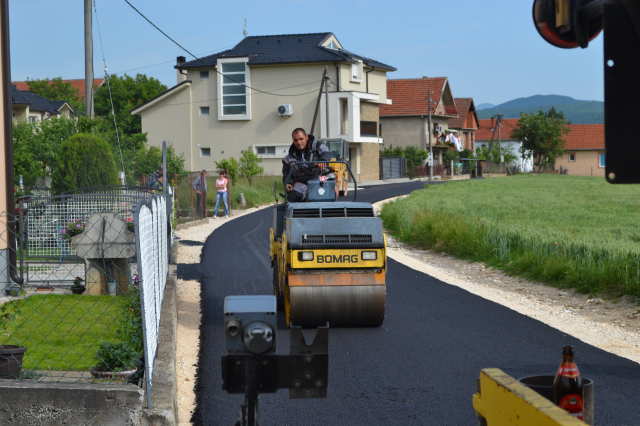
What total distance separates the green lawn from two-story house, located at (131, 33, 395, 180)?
41.0 metres

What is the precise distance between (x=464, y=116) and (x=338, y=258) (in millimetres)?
81422

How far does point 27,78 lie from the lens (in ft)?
296

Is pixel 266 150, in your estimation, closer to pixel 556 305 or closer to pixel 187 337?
pixel 556 305

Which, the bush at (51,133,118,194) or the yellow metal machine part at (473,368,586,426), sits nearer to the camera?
the yellow metal machine part at (473,368,586,426)

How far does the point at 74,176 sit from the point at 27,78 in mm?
80408

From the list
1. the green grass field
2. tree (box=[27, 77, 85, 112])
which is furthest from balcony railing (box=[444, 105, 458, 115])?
the green grass field

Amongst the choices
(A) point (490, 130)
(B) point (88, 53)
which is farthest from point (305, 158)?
(A) point (490, 130)

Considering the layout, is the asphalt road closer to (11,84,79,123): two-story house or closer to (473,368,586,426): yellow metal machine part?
(473,368,586,426): yellow metal machine part

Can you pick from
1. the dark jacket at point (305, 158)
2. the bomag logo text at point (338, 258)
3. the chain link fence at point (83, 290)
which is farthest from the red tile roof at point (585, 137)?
the bomag logo text at point (338, 258)

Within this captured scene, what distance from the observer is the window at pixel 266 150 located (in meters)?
51.5

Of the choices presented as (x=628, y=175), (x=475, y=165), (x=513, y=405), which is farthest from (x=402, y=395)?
(x=475, y=165)

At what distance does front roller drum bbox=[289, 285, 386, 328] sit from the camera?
7988 millimetres

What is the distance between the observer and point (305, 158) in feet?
31.1

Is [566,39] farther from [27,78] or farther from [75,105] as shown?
[27,78]
